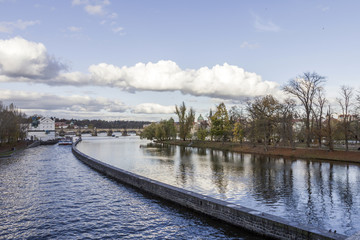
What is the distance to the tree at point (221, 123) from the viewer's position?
289ft

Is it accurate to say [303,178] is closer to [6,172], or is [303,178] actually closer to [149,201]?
[149,201]

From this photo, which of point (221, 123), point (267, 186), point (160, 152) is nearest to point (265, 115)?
point (221, 123)

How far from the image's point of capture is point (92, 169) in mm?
42906

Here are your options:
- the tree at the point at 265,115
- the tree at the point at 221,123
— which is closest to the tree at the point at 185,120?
the tree at the point at 221,123

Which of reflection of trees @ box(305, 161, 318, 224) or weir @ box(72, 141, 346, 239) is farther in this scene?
reflection of trees @ box(305, 161, 318, 224)

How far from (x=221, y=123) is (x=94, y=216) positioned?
2872 inches

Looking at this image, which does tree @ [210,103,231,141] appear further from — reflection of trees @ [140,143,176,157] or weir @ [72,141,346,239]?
weir @ [72,141,346,239]

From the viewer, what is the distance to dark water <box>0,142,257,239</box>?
50.9ft

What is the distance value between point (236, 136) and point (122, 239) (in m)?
72.5

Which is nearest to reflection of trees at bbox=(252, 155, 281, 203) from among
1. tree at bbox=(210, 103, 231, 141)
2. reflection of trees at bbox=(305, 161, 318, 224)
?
reflection of trees at bbox=(305, 161, 318, 224)

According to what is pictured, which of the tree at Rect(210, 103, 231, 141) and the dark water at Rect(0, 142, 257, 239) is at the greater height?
the tree at Rect(210, 103, 231, 141)

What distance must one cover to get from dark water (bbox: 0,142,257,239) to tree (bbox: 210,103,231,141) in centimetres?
6222

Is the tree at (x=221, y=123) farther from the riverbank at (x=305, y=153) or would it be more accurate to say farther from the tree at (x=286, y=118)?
the tree at (x=286, y=118)

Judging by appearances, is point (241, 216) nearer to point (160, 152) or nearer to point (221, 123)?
point (160, 152)
